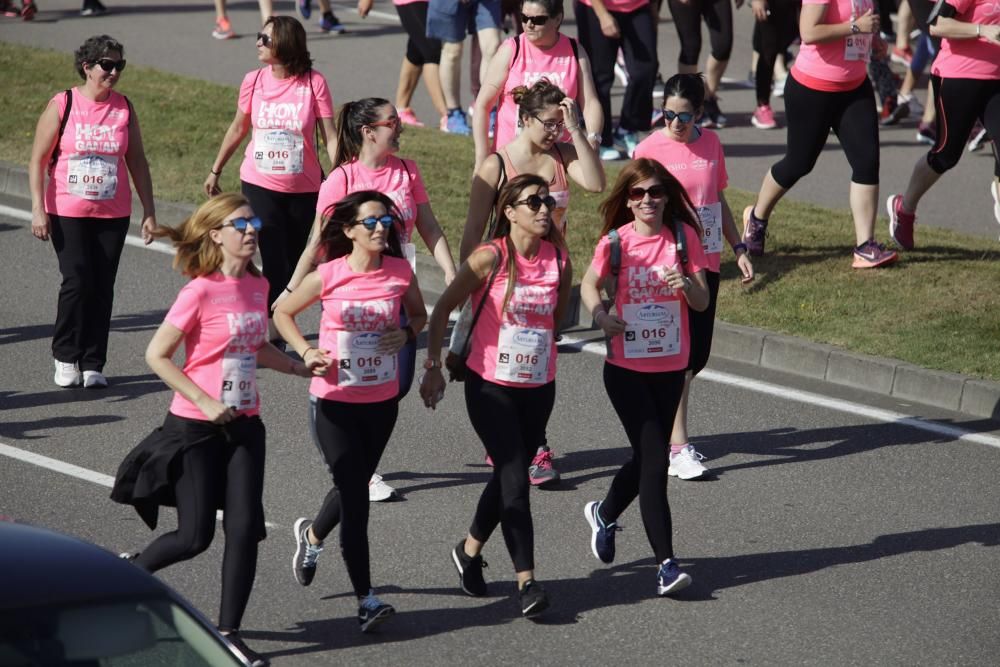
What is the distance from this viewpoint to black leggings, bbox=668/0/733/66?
50.9 feet

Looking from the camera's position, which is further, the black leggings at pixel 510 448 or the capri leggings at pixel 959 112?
the capri leggings at pixel 959 112

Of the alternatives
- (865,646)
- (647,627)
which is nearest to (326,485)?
(647,627)

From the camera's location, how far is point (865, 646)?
6355mm

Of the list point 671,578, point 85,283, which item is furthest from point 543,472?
point 85,283

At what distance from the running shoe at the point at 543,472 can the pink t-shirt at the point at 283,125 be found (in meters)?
2.41

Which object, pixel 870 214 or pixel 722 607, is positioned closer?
pixel 722 607

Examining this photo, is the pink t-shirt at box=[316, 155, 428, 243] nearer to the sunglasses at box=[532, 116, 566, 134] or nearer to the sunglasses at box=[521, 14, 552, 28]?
the sunglasses at box=[532, 116, 566, 134]

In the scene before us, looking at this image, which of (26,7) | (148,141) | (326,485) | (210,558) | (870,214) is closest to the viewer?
(210,558)

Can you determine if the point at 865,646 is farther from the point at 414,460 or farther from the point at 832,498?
the point at 414,460

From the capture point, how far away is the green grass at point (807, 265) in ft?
33.7

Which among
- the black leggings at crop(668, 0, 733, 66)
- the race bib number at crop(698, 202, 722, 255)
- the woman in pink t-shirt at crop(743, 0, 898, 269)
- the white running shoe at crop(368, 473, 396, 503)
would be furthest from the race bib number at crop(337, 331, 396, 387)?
the black leggings at crop(668, 0, 733, 66)

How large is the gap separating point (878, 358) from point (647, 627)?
393cm

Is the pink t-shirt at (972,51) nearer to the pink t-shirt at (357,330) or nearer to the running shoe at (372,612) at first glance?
the pink t-shirt at (357,330)

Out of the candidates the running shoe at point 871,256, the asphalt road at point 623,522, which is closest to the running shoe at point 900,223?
the running shoe at point 871,256
